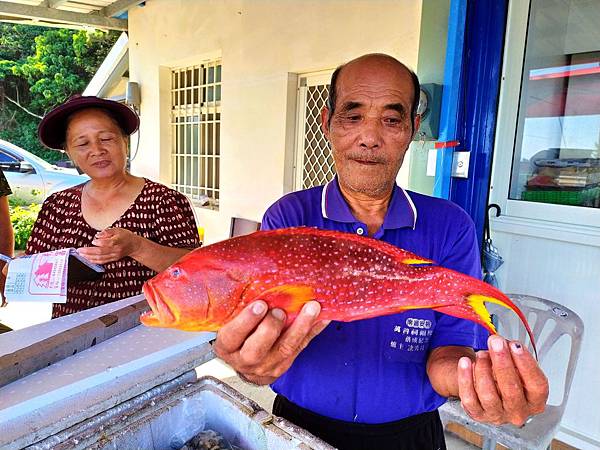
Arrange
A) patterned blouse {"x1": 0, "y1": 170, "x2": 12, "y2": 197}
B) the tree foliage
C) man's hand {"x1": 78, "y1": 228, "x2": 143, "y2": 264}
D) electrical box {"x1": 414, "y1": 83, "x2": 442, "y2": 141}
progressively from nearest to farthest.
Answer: man's hand {"x1": 78, "y1": 228, "x2": 143, "y2": 264}, patterned blouse {"x1": 0, "y1": 170, "x2": 12, "y2": 197}, electrical box {"x1": 414, "y1": 83, "x2": 442, "y2": 141}, the tree foliage

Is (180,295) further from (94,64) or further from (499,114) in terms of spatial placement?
(94,64)

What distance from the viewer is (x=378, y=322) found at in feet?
4.50

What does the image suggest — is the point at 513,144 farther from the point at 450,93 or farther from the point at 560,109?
the point at 450,93

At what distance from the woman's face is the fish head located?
1343mm

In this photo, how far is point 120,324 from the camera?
1.60m

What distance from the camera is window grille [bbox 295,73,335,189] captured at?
489cm

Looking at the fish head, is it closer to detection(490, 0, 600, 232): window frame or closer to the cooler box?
the cooler box

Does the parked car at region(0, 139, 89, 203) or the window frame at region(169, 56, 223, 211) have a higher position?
the window frame at region(169, 56, 223, 211)

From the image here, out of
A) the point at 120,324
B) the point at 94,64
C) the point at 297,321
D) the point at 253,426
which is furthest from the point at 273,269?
the point at 94,64

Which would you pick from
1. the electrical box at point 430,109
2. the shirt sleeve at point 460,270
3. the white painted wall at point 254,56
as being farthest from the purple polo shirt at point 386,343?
the white painted wall at point 254,56

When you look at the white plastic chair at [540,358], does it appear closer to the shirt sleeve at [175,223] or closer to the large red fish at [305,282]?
the large red fish at [305,282]

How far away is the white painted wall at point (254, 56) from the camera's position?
4.16m

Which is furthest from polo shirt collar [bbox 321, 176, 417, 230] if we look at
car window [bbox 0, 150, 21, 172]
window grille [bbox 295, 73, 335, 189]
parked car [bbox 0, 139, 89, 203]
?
car window [bbox 0, 150, 21, 172]

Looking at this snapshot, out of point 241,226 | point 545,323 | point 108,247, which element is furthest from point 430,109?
point 241,226
